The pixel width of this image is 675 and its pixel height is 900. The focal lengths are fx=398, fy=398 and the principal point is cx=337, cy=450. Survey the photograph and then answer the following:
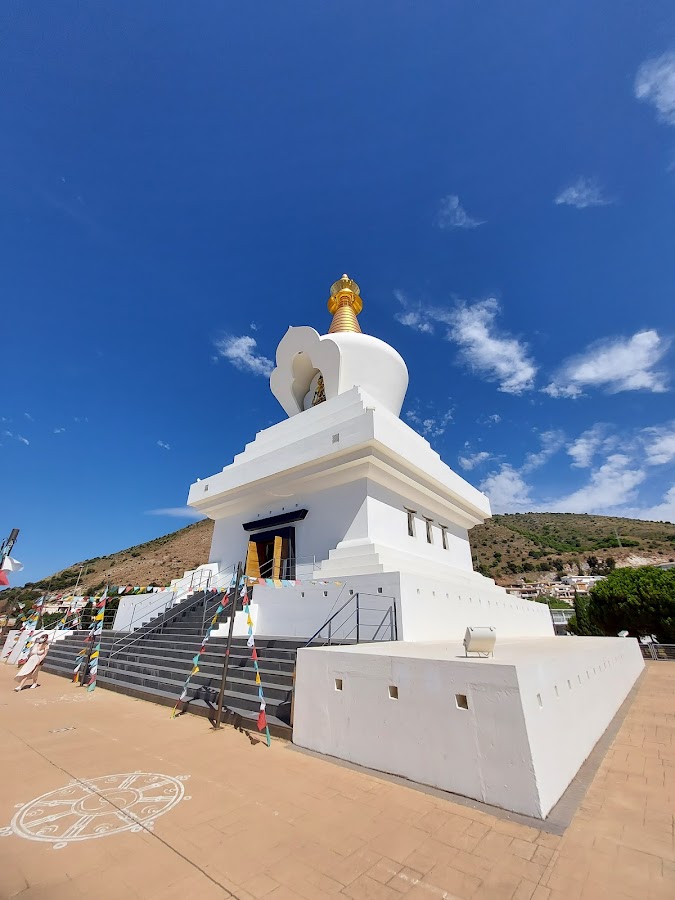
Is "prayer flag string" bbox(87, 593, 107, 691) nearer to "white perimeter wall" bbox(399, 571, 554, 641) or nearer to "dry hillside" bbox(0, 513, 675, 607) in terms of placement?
"white perimeter wall" bbox(399, 571, 554, 641)

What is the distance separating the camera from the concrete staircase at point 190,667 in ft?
21.5

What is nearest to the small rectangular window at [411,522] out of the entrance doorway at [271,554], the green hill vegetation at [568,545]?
the entrance doorway at [271,554]

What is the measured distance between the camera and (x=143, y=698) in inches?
325

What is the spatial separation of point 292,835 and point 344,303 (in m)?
18.4

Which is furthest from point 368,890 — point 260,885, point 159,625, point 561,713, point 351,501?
point 159,625

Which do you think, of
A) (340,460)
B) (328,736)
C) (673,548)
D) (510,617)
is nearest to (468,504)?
(510,617)

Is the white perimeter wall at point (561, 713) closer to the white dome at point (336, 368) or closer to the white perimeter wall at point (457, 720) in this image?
the white perimeter wall at point (457, 720)

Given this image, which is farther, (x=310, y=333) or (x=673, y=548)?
(x=673, y=548)

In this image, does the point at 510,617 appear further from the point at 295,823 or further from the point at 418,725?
Answer: the point at 295,823

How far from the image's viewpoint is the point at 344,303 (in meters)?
→ 18.7

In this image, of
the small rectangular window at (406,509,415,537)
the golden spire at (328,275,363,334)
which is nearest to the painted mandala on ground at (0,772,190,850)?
the small rectangular window at (406,509,415,537)

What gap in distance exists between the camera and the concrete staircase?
655cm

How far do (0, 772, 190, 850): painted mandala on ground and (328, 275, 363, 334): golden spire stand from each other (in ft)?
53.0

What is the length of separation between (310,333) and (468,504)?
937cm
